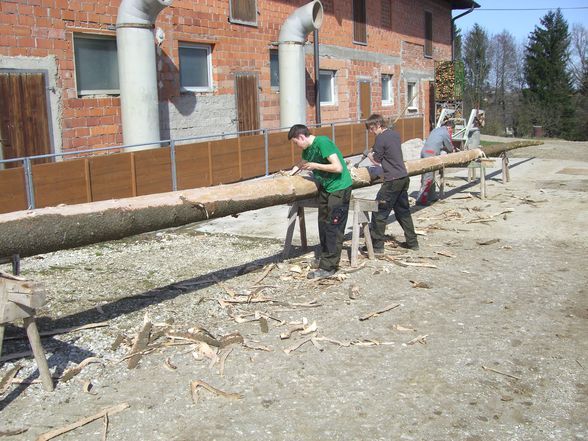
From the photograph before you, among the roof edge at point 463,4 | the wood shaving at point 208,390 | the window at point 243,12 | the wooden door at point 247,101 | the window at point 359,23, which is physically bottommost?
the wood shaving at point 208,390

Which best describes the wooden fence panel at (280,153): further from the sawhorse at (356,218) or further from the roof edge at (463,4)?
the roof edge at (463,4)

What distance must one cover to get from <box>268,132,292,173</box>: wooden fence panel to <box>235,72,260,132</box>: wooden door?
1051mm

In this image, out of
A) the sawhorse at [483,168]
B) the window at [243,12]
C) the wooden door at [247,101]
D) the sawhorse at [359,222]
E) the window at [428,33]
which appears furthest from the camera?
the window at [428,33]

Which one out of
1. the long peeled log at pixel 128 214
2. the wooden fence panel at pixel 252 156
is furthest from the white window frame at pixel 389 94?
the long peeled log at pixel 128 214

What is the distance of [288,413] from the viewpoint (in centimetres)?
419

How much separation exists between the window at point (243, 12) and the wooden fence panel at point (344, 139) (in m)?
4.08

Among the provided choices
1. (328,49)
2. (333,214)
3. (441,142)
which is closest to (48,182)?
(333,214)

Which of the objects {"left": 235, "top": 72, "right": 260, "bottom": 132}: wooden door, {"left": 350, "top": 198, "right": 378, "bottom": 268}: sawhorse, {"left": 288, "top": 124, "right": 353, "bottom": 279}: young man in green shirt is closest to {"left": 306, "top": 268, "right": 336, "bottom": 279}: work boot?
{"left": 288, "top": 124, "right": 353, "bottom": 279}: young man in green shirt

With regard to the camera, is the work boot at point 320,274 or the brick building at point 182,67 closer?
the work boot at point 320,274

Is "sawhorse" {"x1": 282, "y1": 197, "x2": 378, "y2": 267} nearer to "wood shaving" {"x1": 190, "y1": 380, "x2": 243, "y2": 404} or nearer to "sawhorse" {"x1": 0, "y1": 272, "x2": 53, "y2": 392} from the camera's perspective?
"wood shaving" {"x1": 190, "y1": 380, "x2": 243, "y2": 404}

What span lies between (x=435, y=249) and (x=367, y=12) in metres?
15.8

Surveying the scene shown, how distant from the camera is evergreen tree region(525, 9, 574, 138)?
5447 centimetres

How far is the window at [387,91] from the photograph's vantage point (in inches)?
980

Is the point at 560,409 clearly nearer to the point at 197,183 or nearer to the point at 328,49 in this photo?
the point at 197,183
